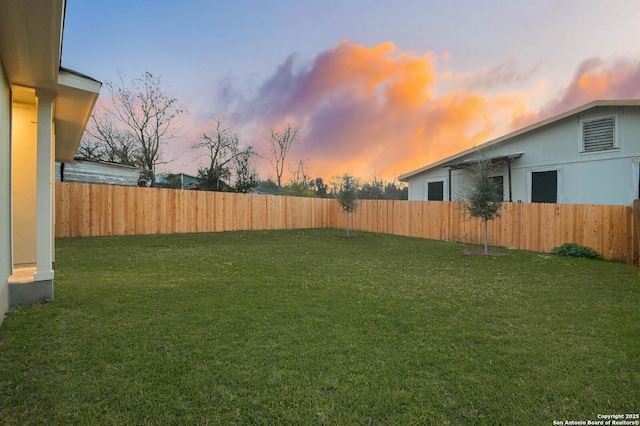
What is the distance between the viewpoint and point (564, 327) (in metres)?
3.15

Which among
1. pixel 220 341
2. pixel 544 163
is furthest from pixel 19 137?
pixel 544 163

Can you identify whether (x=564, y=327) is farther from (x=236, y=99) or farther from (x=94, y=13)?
(x=236, y=99)

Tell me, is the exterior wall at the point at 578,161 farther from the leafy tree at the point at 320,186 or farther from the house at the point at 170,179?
the house at the point at 170,179

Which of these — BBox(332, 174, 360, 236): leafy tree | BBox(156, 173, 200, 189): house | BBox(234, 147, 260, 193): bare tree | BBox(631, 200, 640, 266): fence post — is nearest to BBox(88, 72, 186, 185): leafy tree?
BBox(156, 173, 200, 189): house

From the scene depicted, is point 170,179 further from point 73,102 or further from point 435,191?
point 73,102

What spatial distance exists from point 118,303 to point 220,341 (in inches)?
71.5

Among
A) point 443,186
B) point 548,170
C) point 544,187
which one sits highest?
point 548,170

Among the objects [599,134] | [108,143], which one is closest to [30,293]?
[599,134]

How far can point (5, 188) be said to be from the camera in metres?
3.46

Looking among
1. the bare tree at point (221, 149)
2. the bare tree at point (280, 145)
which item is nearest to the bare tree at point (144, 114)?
the bare tree at point (221, 149)

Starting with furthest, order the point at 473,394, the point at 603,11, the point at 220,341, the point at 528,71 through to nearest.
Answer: the point at 528,71 → the point at 603,11 → the point at 220,341 → the point at 473,394

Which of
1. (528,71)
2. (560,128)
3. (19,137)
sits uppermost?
(528,71)

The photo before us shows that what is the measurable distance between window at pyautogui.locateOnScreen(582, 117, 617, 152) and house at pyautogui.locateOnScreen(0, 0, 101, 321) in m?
12.6

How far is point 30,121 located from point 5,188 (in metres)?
1.70
